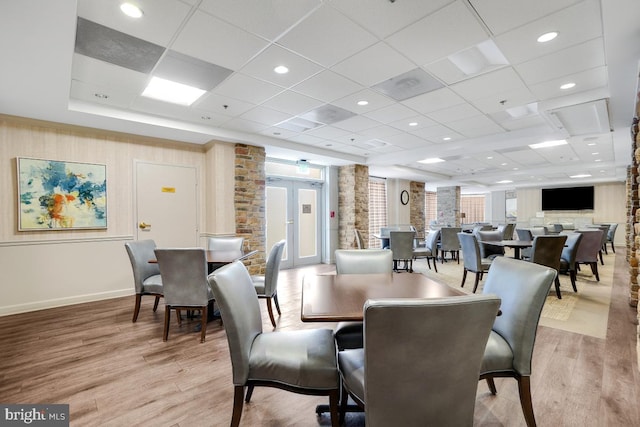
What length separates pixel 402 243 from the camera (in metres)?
5.47

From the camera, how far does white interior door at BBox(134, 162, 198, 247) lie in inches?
178

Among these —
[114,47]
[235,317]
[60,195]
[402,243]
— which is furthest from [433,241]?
[60,195]

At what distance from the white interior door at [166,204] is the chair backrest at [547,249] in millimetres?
5131

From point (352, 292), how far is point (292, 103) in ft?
8.68

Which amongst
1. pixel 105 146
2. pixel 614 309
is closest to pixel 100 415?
pixel 105 146

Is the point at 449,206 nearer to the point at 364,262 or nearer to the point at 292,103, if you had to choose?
the point at 292,103

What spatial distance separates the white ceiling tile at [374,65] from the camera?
8.21ft

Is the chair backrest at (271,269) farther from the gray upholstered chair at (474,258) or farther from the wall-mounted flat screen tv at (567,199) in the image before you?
the wall-mounted flat screen tv at (567,199)

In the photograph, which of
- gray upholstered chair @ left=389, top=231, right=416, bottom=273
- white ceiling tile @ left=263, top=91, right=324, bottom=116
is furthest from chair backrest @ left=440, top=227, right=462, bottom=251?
white ceiling tile @ left=263, top=91, right=324, bottom=116

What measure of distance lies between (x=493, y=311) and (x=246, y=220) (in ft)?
14.6

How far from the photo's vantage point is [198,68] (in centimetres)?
277

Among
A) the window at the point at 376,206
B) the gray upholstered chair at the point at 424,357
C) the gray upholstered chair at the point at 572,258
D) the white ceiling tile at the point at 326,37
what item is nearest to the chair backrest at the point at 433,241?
the gray upholstered chair at the point at 572,258

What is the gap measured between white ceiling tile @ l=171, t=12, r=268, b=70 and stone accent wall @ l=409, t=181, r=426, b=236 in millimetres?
8616

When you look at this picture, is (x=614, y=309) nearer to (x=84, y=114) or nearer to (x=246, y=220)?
(x=246, y=220)
